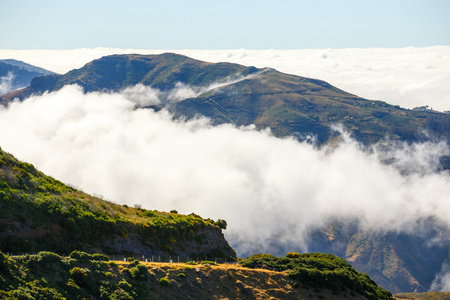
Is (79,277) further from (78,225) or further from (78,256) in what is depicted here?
(78,225)

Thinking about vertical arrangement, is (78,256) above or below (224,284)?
above

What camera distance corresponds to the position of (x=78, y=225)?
67938mm

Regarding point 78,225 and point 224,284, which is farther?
point 78,225

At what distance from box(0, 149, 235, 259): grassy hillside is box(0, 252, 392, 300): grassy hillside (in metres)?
7.90

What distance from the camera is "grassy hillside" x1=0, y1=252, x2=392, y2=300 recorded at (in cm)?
4906

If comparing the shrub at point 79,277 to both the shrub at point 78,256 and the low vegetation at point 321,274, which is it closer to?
the shrub at point 78,256

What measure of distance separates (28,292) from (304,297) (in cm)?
3790

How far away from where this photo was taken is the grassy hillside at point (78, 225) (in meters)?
61.8

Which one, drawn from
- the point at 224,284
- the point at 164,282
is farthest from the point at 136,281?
the point at 224,284

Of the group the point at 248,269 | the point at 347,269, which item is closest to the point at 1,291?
the point at 248,269

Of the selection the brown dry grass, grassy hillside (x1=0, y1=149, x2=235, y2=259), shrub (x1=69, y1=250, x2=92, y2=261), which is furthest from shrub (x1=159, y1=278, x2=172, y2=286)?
grassy hillside (x1=0, y1=149, x2=235, y2=259)

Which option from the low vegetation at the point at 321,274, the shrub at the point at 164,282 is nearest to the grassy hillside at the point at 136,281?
the shrub at the point at 164,282

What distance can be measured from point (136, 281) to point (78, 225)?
51.3 feet

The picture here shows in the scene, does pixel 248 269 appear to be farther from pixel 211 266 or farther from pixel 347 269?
pixel 347 269
